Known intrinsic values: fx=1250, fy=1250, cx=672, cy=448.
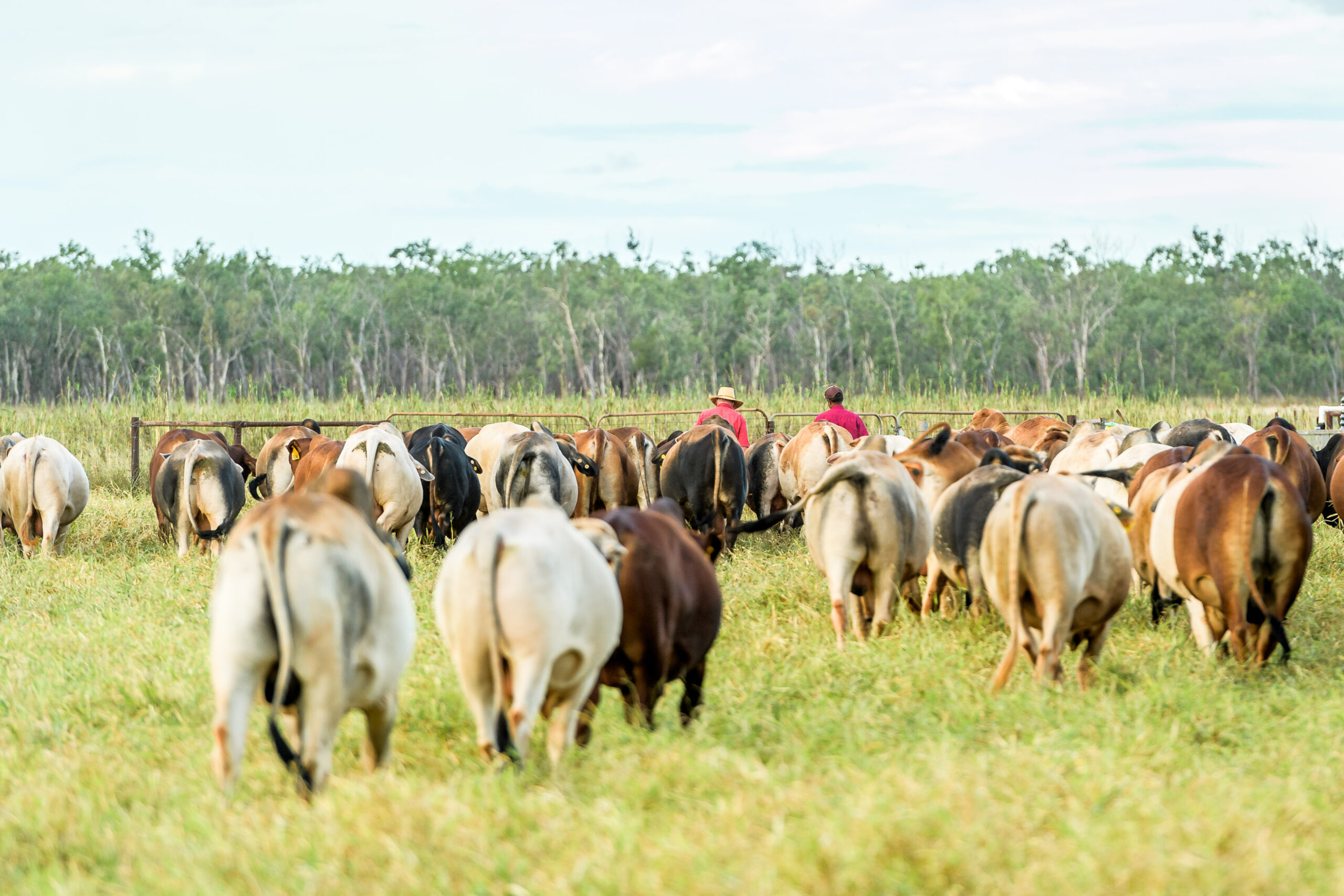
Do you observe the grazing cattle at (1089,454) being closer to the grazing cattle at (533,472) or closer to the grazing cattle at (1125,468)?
the grazing cattle at (1125,468)

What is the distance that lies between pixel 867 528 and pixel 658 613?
226 cm

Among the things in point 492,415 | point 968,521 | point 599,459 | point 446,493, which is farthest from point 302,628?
point 492,415

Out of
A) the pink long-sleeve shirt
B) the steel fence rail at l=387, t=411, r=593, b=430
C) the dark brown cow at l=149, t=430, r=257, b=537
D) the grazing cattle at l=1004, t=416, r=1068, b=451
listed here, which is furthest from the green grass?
the steel fence rail at l=387, t=411, r=593, b=430

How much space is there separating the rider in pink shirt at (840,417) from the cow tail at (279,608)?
29.8ft

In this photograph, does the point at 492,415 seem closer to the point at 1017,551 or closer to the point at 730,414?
the point at 730,414

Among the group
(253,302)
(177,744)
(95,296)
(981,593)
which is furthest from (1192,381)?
(177,744)

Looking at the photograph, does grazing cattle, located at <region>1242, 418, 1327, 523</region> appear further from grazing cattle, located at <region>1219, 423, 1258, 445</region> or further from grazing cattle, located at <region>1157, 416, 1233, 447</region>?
grazing cattle, located at <region>1219, 423, 1258, 445</region>

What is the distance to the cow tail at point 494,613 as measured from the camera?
3.82m

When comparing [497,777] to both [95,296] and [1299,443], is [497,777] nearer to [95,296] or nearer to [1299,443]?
[1299,443]

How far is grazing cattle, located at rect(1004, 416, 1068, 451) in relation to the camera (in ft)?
39.7

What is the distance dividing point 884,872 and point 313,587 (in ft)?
5.88

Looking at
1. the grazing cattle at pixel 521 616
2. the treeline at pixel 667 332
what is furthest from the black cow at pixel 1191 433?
the treeline at pixel 667 332

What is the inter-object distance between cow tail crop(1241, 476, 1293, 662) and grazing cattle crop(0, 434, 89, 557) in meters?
9.30

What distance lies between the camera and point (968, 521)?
660 cm
